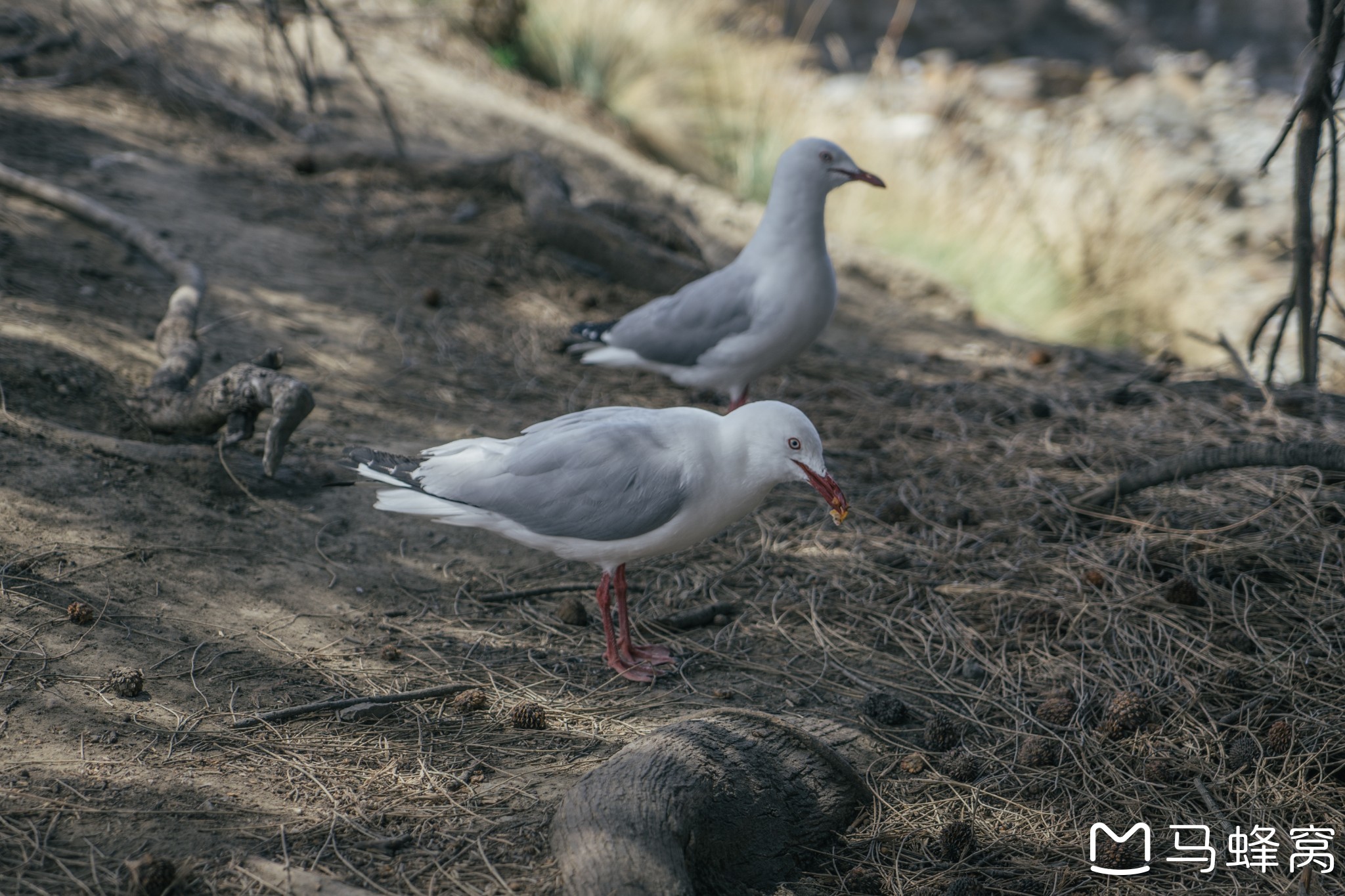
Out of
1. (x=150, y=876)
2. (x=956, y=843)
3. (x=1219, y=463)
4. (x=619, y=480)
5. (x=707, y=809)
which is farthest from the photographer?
(x=1219, y=463)

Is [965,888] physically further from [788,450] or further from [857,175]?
[857,175]

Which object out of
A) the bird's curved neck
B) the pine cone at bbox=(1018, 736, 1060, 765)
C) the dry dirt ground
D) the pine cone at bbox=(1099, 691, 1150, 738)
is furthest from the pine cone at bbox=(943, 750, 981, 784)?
the bird's curved neck

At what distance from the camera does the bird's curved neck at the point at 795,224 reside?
4445 mm

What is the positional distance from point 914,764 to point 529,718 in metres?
1.03

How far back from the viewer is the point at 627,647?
10.1 feet

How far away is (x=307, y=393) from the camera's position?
3271 millimetres

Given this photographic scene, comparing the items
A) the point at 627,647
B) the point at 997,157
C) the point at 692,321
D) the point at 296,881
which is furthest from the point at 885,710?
the point at 997,157

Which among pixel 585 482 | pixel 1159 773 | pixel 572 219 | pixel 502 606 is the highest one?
pixel 572 219

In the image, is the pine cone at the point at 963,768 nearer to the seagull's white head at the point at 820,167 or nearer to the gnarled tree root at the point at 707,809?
the gnarled tree root at the point at 707,809

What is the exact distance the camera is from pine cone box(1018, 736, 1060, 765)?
9.03ft

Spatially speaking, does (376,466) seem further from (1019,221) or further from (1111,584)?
(1019,221)

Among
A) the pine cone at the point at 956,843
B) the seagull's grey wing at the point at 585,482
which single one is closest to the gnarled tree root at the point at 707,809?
the pine cone at the point at 956,843

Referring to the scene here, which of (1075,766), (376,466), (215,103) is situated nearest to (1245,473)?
(1075,766)

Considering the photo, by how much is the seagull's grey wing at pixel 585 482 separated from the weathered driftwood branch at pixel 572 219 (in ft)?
9.61
